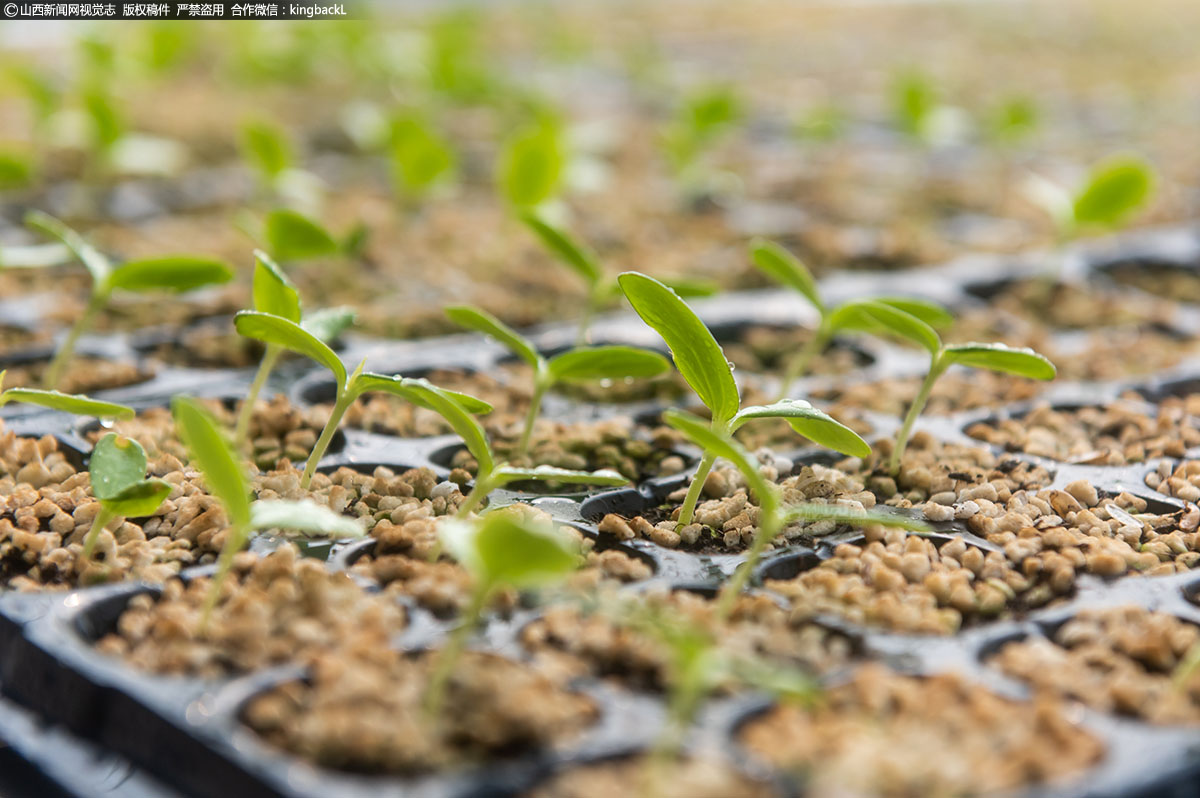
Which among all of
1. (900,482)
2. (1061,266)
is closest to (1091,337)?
(1061,266)

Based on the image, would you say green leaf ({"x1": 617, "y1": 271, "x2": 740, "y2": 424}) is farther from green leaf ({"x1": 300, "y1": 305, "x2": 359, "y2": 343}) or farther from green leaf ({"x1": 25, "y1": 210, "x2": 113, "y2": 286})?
green leaf ({"x1": 25, "y1": 210, "x2": 113, "y2": 286})

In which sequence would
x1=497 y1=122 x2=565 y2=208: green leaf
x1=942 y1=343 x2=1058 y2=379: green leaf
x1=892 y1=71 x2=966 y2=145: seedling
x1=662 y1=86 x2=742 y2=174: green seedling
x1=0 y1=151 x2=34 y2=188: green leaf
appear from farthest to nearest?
x1=892 y1=71 x2=966 y2=145: seedling
x1=662 y1=86 x2=742 y2=174: green seedling
x1=497 y1=122 x2=565 y2=208: green leaf
x1=0 y1=151 x2=34 y2=188: green leaf
x1=942 y1=343 x2=1058 y2=379: green leaf

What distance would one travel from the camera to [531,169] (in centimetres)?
164

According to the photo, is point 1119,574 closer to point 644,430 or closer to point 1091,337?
point 644,430

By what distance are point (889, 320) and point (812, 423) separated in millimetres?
142

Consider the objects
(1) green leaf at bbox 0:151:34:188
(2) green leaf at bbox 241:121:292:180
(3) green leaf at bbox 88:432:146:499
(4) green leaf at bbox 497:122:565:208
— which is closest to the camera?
(3) green leaf at bbox 88:432:146:499

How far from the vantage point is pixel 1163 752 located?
0.57 metres

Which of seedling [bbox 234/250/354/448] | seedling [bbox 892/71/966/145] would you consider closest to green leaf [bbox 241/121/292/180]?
seedling [bbox 234/250/354/448]

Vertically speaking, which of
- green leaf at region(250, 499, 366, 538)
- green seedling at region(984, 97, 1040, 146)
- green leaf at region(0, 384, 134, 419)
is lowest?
green leaf at region(250, 499, 366, 538)

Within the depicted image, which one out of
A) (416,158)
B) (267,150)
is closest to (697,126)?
(416,158)

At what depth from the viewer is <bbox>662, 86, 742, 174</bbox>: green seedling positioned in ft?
7.19

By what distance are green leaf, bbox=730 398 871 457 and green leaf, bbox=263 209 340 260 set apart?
1.84 feet

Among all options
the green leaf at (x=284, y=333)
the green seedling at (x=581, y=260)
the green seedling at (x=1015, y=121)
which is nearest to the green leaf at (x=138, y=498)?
the green leaf at (x=284, y=333)

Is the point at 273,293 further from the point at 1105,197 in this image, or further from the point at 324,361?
the point at 1105,197
